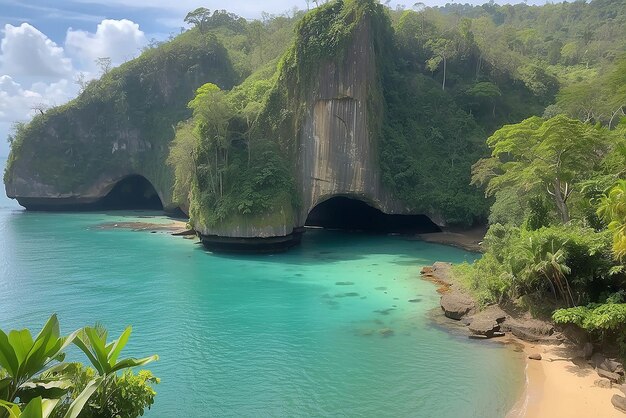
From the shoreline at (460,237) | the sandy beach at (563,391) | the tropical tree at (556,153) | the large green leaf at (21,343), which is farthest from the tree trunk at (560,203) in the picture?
the large green leaf at (21,343)

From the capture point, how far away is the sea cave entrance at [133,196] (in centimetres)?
5172

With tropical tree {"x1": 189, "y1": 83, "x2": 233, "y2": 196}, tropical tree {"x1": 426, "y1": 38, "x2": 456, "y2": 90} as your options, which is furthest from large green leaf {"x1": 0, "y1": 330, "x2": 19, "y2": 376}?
tropical tree {"x1": 426, "y1": 38, "x2": 456, "y2": 90}

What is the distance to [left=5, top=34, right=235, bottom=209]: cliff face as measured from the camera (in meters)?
47.3

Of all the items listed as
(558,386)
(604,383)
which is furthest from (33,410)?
(604,383)

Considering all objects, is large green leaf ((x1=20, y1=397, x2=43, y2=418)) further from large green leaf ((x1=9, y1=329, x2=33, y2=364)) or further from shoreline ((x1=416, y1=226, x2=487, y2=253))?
shoreline ((x1=416, y1=226, x2=487, y2=253))

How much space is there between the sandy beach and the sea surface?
1.24ft

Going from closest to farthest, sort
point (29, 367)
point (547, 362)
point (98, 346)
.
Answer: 1. point (29, 367)
2. point (98, 346)
3. point (547, 362)

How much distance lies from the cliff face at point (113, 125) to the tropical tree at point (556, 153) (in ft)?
118

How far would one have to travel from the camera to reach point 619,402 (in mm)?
9109

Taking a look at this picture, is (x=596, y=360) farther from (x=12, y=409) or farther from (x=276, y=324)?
(x=12, y=409)

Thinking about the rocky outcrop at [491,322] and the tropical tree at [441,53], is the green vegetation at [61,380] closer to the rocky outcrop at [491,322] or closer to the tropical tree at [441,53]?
the rocky outcrop at [491,322]

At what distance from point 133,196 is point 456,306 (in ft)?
152

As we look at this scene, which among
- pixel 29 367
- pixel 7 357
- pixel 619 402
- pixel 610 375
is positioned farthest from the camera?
pixel 610 375

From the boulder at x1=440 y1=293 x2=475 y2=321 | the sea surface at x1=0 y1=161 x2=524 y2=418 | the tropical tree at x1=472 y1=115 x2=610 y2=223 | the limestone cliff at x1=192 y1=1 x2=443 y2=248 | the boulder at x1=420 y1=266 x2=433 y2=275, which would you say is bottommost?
the sea surface at x1=0 y1=161 x2=524 y2=418
